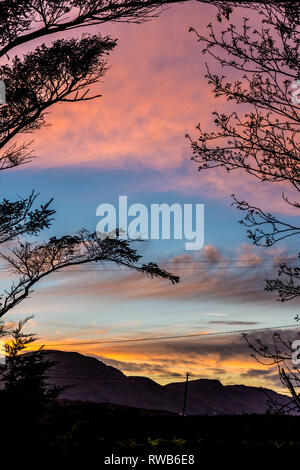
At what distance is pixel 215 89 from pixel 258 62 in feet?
2.43

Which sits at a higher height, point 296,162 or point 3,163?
point 3,163

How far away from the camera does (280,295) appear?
27.4 feet

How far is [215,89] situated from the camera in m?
8.52

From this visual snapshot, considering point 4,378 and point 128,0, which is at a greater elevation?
point 128,0

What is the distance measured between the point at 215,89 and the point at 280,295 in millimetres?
3289
